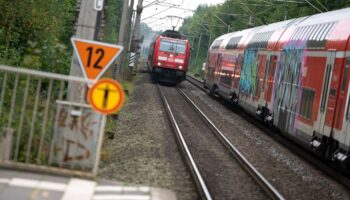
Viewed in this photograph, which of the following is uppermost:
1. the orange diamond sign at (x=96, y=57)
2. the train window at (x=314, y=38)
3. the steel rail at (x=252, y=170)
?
the train window at (x=314, y=38)

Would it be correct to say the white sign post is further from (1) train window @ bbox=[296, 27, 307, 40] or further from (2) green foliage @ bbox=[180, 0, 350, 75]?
(2) green foliage @ bbox=[180, 0, 350, 75]

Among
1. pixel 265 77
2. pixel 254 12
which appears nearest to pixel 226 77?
pixel 265 77

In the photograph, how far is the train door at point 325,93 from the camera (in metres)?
13.9

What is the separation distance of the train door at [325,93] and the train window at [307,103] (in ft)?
2.69

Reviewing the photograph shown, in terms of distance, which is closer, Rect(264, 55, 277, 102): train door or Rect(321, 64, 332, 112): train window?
Rect(321, 64, 332, 112): train window

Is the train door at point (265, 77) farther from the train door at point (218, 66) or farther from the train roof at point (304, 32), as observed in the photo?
the train door at point (218, 66)

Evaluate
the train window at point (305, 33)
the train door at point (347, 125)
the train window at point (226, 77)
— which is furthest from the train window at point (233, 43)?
the train door at point (347, 125)

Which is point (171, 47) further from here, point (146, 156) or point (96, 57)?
point (96, 57)

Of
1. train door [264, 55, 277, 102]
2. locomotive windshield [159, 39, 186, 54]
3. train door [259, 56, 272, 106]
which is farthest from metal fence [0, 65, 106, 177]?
locomotive windshield [159, 39, 186, 54]

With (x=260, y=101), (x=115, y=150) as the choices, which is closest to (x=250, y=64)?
(x=260, y=101)

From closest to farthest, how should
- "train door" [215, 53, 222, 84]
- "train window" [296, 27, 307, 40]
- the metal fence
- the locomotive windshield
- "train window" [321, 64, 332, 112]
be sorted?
1. the metal fence
2. "train window" [321, 64, 332, 112]
3. "train window" [296, 27, 307, 40]
4. "train door" [215, 53, 222, 84]
5. the locomotive windshield

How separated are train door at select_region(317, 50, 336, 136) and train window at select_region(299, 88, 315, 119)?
2.69 feet

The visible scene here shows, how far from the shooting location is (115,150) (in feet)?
46.2

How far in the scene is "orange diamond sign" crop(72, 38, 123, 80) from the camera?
8.88m
